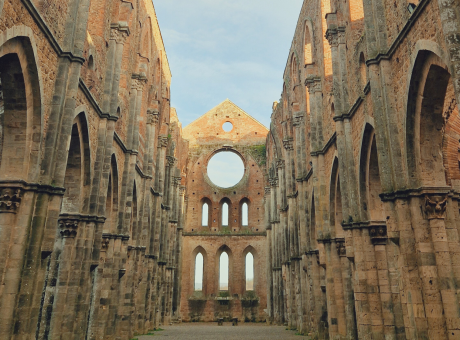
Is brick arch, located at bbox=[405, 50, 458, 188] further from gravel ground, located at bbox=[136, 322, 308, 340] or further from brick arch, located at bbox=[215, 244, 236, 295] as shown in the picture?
brick arch, located at bbox=[215, 244, 236, 295]

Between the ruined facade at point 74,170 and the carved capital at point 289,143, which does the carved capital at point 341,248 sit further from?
the carved capital at point 289,143

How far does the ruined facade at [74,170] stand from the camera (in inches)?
316

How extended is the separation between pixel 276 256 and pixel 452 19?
2469 centimetres

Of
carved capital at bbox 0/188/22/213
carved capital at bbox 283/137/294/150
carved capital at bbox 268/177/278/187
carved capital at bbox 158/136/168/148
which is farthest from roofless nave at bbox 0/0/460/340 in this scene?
carved capital at bbox 268/177/278/187

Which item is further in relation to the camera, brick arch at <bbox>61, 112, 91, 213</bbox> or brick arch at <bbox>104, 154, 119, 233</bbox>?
brick arch at <bbox>104, 154, 119, 233</bbox>

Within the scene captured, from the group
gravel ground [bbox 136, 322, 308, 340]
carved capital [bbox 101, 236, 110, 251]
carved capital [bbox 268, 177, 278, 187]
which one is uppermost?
carved capital [bbox 268, 177, 278, 187]

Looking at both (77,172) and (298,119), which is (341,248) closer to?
(298,119)

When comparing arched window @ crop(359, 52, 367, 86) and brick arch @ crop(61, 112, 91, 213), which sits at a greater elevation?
arched window @ crop(359, 52, 367, 86)

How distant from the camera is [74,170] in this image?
40.1 ft

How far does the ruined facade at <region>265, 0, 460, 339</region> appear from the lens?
25.3 feet

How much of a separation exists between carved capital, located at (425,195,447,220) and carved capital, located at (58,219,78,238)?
9.15 meters

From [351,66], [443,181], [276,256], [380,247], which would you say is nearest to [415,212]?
[443,181]

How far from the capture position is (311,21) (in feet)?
64.1

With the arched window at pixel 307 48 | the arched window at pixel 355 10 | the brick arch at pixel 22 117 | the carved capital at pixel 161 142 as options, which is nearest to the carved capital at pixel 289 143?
the arched window at pixel 307 48
